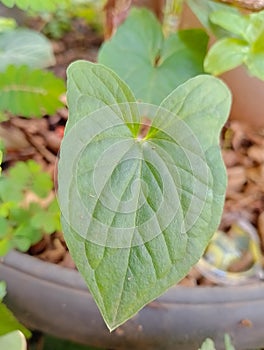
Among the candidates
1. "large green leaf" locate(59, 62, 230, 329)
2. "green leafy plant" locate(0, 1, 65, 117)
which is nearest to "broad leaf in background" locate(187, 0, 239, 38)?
"green leafy plant" locate(0, 1, 65, 117)

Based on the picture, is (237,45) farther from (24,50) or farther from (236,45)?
(24,50)

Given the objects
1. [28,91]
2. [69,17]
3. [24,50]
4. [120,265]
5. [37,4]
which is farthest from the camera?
[69,17]

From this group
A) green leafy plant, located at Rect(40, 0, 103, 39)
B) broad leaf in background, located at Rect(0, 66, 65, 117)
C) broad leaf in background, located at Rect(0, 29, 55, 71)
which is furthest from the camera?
green leafy plant, located at Rect(40, 0, 103, 39)

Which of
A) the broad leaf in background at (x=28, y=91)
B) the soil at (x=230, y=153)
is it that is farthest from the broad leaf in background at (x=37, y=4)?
the soil at (x=230, y=153)

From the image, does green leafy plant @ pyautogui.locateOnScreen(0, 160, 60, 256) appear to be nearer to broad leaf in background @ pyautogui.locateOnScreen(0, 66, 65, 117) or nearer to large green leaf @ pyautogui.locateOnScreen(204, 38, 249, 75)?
broad leaf in background @ pyautogui.locateOnScreen(0, 66, 65, 117)

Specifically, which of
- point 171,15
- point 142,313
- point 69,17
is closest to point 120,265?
point 142,313
